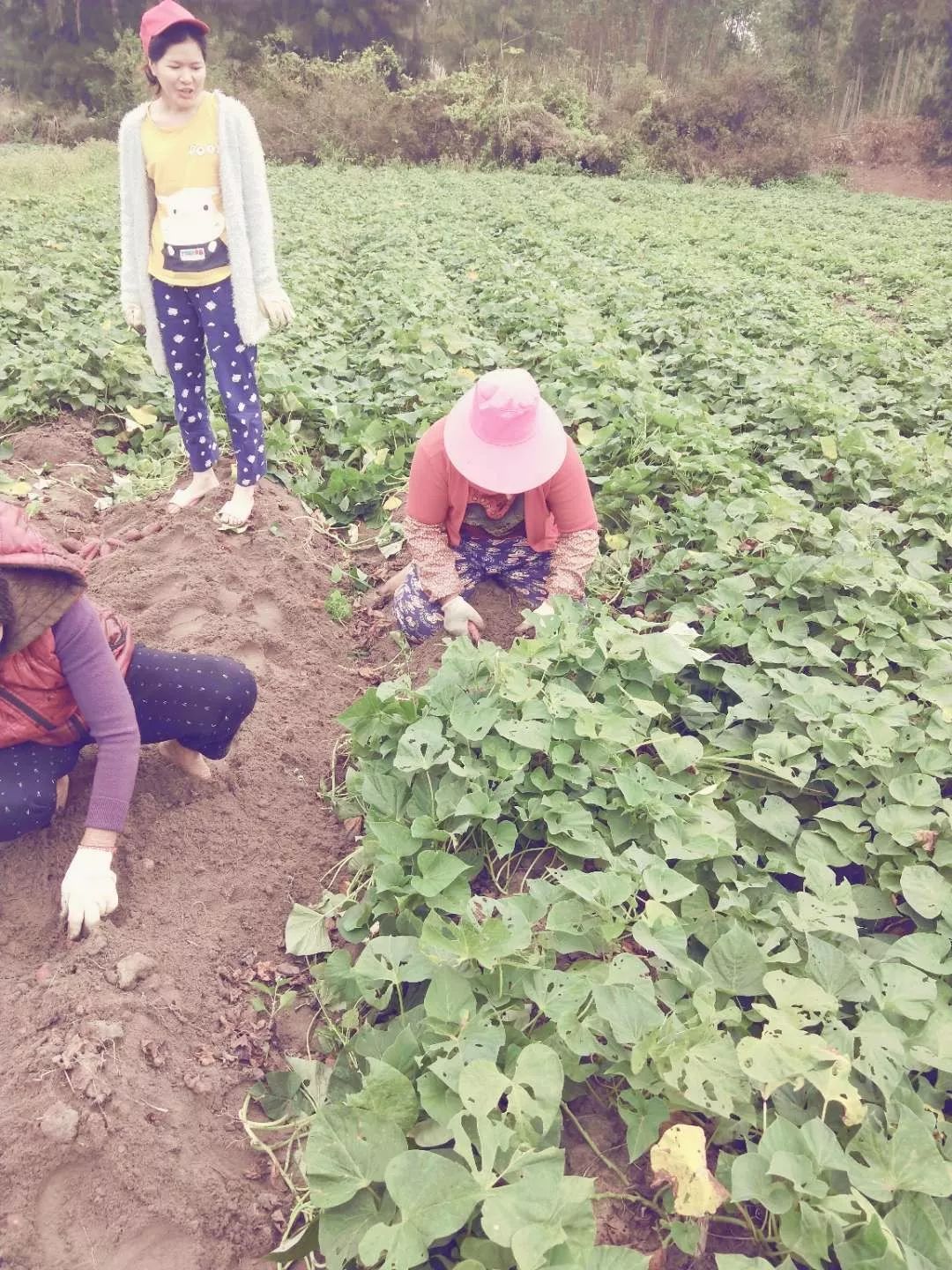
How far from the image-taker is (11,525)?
5.93 ft

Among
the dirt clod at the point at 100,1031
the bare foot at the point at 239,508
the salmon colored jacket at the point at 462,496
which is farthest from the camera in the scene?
the bare foot at the point at 239,508

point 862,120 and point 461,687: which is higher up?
point 862,120

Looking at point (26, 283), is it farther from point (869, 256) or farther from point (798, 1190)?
point (869, 256)

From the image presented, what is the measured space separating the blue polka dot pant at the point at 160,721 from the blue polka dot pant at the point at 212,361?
1468 mm

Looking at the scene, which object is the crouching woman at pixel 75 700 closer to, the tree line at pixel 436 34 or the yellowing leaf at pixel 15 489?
the yellowing leaf at pixel 15 489

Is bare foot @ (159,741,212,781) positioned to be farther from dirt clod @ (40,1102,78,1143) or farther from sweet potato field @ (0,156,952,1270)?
dirt clod @ (40,1102,78,1143)

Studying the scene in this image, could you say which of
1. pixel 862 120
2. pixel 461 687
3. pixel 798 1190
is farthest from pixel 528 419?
pixel 862 120

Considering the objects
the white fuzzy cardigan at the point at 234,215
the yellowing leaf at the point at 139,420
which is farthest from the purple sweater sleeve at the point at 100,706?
the yellowing leaf at the point at 139,420

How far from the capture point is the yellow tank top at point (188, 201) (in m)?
3.19

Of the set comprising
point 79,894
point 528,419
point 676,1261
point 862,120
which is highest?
point 862,120

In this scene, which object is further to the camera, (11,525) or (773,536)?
(773,536)

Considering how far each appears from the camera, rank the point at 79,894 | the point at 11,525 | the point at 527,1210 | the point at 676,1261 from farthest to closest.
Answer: the point at 79,894, the point at 11,525, the point at 676,1261, the point at 527,1210

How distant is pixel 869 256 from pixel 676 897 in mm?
13106

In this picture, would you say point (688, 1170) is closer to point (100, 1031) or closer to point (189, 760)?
point (100, 1031)
